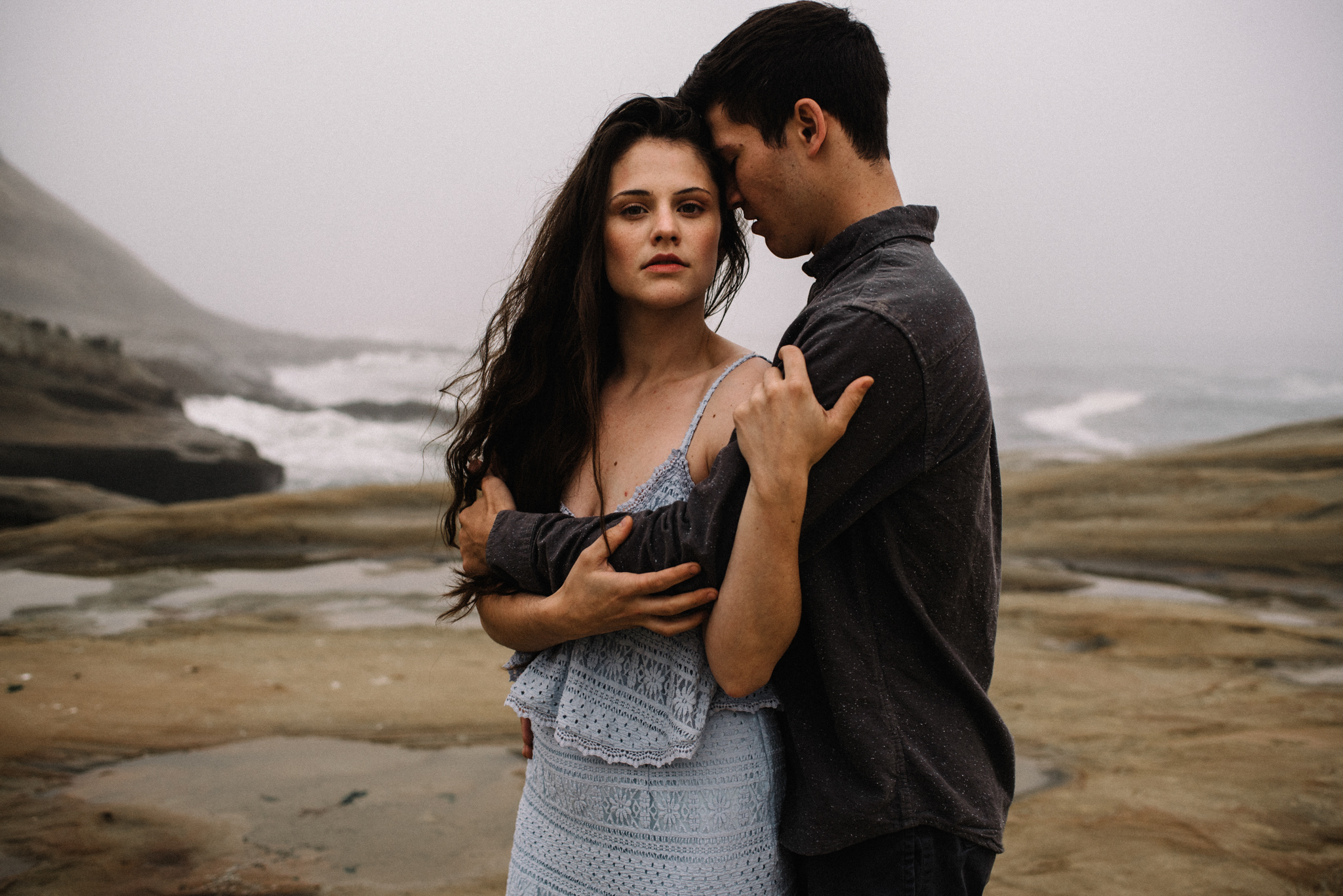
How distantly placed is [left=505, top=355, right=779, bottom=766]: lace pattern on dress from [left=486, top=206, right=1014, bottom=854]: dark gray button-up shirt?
0.08 m

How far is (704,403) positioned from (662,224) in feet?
0.79

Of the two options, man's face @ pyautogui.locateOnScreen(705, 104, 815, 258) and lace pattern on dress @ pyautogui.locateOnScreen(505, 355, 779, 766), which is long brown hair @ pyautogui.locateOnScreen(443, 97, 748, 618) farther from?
lace pattern on dress @ pyautogui.locateOnScreen(505, 355, 779, 766)

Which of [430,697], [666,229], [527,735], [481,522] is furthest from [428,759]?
[666,229]

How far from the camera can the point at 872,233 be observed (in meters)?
1.16

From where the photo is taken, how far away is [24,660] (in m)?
3.54

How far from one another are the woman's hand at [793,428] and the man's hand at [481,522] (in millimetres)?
456

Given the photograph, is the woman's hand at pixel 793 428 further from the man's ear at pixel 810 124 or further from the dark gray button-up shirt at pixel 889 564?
the man's ear at pixel 810 124

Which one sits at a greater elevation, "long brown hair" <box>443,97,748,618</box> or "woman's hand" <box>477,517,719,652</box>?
"long brown hair" <box>443,97,748,618</box>

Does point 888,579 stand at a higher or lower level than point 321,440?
higher

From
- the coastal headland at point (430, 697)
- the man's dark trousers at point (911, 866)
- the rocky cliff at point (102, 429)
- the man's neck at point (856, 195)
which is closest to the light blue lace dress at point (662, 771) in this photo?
the man's dark trousers at point (911, 866)

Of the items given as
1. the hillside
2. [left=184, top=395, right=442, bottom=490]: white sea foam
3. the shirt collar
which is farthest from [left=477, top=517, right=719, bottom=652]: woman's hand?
the hillside

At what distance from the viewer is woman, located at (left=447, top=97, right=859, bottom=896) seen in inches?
41.2

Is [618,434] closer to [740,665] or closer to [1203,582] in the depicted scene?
[740,665]

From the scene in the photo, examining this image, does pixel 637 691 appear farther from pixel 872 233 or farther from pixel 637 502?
pixel 872 233
